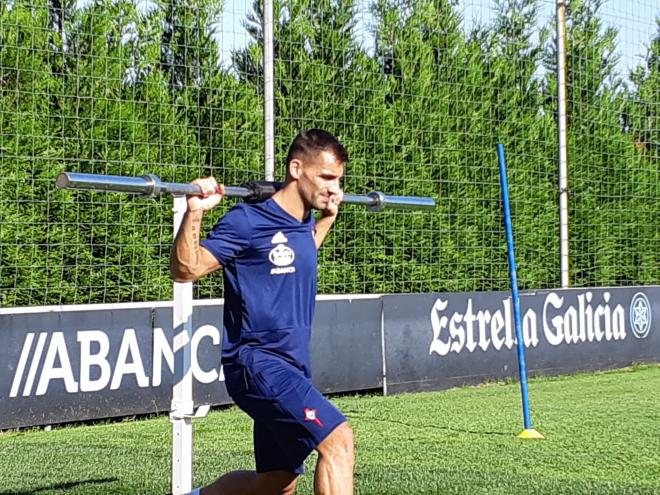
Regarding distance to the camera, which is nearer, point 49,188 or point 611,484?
point 611,484

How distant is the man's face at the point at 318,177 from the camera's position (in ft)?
16.3

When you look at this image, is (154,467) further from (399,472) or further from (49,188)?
(49,188)

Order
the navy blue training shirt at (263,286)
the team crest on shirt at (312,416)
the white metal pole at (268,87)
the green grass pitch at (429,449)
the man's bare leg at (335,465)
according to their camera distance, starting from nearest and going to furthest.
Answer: the man's bare leg at (335,465), the team crest on shirt at (312,416), the navy blue training shirt at (263,286), the green grass pitch at (429,449), the white metal pole at (268,87)

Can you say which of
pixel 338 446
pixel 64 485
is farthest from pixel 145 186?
pixel 64 485

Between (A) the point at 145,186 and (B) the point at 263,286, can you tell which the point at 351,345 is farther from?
(A) the point at 145,186

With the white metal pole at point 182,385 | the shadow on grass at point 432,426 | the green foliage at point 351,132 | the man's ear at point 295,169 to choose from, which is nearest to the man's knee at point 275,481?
the white metal pole at point 182,385

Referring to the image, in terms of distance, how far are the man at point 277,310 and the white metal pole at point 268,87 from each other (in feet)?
20.4

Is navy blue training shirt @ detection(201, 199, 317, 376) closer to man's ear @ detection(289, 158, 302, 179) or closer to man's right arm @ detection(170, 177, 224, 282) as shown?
man's right arm @ detection(170, 177, 224, 282)

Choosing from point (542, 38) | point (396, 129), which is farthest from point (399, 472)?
point (542, 38)

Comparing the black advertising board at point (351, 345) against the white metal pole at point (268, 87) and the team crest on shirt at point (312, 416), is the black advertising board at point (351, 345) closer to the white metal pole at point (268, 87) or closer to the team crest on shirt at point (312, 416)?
the white metal pole at point (268, 87)

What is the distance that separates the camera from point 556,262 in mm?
14414

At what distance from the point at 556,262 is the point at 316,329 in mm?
4338

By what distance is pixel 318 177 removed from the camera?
4965 mm

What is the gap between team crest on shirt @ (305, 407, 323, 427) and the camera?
4.57m
